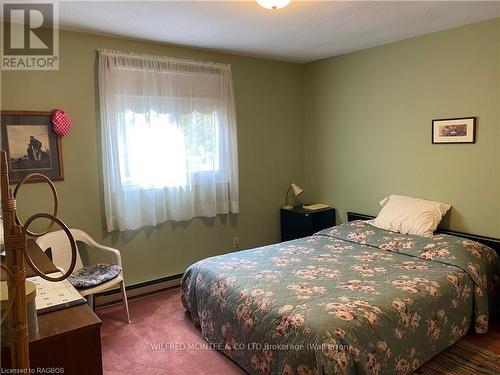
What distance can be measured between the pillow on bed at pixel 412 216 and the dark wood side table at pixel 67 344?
2.73 metres

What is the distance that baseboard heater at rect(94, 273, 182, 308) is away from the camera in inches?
134

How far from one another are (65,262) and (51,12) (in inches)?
75.7

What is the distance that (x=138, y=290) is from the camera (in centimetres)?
359

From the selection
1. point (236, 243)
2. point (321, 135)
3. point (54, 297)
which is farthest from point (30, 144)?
point (321, 135)

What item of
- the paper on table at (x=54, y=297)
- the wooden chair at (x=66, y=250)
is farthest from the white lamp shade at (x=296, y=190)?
the paper on table at (x=54, y=297)

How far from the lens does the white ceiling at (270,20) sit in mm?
2586

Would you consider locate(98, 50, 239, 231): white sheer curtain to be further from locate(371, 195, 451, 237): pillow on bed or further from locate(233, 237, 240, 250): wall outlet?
locate(371, 195, 451, 237): pillow on bed

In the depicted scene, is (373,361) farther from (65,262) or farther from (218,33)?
(218,33)

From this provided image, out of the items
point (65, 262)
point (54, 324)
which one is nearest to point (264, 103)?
point (65, 262)

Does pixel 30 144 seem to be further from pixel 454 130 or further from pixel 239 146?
pixel 454 130

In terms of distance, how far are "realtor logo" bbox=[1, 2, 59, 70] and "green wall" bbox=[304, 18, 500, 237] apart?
9.32ft

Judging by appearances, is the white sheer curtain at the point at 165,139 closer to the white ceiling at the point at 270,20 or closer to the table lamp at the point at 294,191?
the white ceiling at the point at 270,20

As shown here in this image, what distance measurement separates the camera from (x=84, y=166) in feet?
10.6

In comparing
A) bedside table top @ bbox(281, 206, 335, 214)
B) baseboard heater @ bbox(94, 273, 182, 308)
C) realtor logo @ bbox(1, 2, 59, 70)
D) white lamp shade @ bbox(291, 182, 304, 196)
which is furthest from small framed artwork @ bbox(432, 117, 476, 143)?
realtor logo @ bbox(1, 2, 59, 70)
